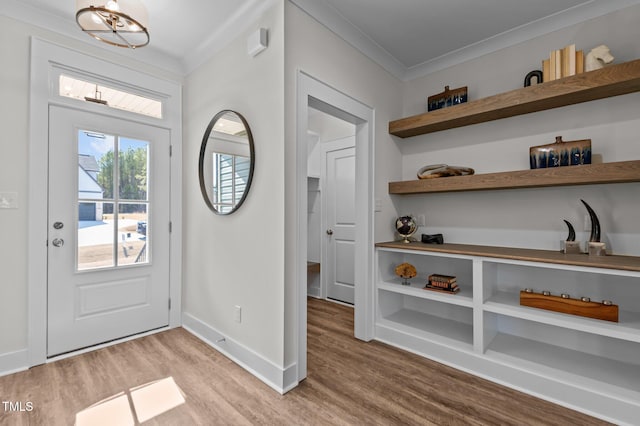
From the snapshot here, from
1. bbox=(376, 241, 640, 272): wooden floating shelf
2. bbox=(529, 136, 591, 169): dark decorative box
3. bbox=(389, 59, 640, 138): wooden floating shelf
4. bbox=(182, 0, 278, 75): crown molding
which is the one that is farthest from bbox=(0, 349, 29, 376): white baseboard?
bbox=(529, 136, 591, 169): dark decorative box

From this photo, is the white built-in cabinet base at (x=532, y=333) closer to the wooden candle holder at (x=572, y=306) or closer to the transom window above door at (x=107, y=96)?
the wooden candle holder at (x=572, y=306)

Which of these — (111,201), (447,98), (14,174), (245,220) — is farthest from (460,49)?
(14,174)

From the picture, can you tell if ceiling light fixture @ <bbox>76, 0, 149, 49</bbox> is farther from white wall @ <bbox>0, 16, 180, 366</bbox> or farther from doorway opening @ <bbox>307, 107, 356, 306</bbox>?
doorway opening @ <bbox>307, 107, 356, 306</bbox>

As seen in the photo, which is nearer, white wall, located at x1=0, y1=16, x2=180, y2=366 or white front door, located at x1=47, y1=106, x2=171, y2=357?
white wall, located at x1=0, y1=16, x2=180, y2=366

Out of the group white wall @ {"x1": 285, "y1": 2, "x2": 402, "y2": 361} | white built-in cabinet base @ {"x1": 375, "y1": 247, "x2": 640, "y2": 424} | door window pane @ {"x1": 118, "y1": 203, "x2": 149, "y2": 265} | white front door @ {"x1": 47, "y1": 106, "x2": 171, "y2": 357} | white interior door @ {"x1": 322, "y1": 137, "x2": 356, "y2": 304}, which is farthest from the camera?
white interior door @ {"x1": 322, "y1": 137, "x2": 356, "y2": 304}

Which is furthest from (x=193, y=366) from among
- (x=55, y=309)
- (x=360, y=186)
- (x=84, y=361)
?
(x=360, y=186)

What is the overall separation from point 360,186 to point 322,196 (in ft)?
4.70

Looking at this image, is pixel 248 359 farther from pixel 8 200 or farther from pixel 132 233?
pixel 8 200

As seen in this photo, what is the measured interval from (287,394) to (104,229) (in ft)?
6.70

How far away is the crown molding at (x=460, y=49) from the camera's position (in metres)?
2.03

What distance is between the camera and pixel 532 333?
2287mm

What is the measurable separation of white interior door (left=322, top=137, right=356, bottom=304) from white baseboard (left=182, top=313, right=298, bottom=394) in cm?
179

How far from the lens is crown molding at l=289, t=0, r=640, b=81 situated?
6.66 ft

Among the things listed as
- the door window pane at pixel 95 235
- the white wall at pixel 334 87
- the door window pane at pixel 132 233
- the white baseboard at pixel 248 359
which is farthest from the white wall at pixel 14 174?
the white wall at pixel 334 87
